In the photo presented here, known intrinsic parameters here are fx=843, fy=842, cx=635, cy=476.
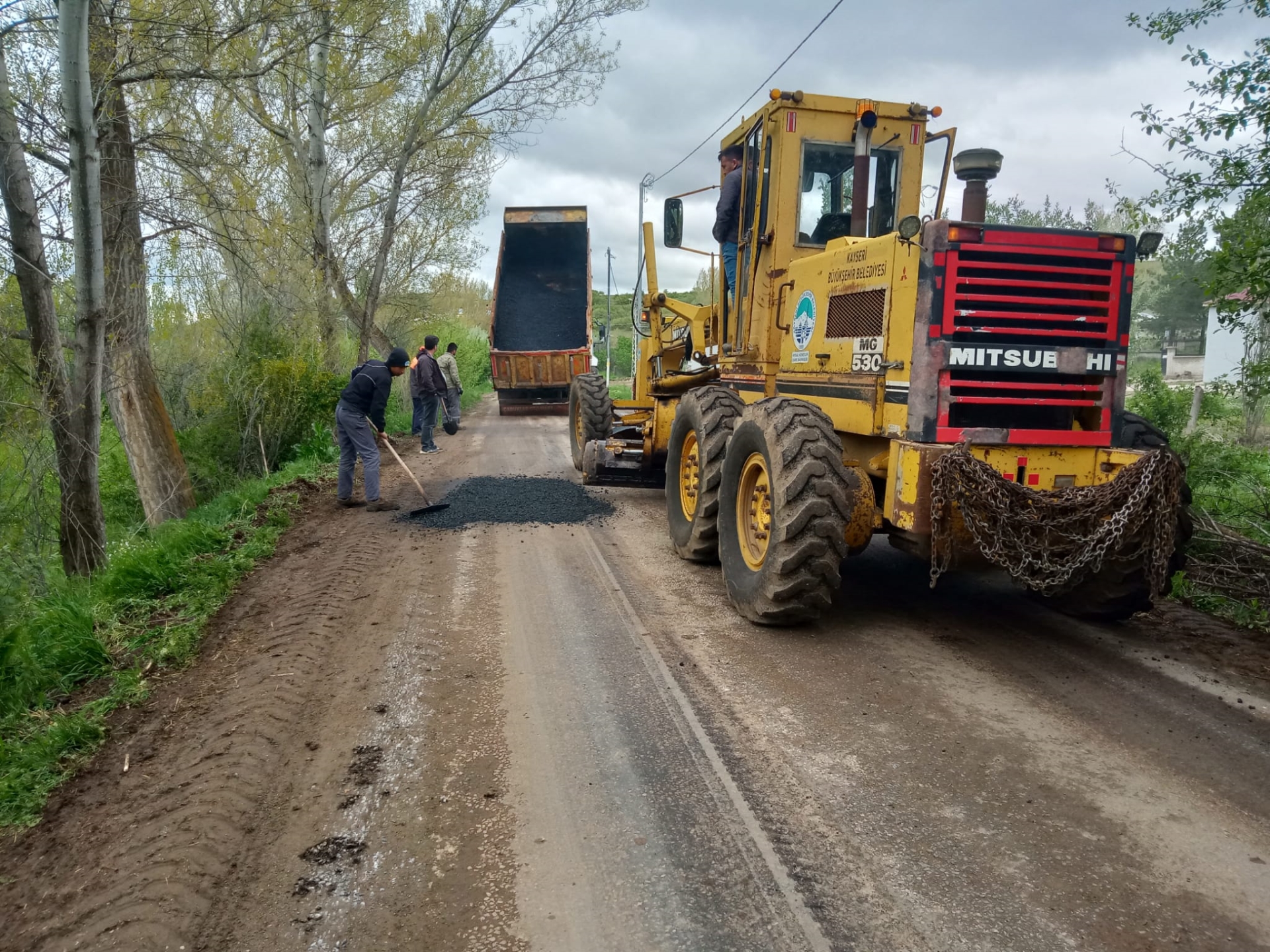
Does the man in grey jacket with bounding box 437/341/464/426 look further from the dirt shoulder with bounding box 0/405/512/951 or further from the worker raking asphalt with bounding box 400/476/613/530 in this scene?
the dirt shoulder with bounding box 0/405/512/951

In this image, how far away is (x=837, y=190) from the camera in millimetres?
6789

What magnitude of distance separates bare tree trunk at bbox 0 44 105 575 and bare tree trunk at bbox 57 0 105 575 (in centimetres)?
1

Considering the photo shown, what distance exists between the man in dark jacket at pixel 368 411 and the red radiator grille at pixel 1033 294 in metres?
6.12

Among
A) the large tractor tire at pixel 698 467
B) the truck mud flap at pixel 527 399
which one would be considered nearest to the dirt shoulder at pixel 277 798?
the large tractor tire at pixel 698 467

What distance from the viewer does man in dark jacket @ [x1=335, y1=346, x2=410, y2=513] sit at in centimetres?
905

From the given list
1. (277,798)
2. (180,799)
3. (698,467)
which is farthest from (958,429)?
(180,799)

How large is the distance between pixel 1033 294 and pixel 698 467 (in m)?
2.71

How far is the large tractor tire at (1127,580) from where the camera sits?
4.93m

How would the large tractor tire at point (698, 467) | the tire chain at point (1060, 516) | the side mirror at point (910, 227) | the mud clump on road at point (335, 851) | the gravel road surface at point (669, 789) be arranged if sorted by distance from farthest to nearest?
the large tractor tire at point (698, 467)
the side mirror at point (910, 227)
the tire chain at point (1060, 516)
the mud clump on road at point (335, 851)
the gravel road surface at point (669, 789)

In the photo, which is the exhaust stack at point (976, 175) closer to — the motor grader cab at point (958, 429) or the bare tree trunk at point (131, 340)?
the motor grader cab at point (958, 429)

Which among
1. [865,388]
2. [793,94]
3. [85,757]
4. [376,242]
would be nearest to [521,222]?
[376,242]

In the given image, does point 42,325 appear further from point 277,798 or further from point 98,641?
point 277,798

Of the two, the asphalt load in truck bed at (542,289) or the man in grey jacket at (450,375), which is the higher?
the asphalt load in truck bed at (542,289)

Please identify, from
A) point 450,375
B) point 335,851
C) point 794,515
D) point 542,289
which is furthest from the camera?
point 542,289
